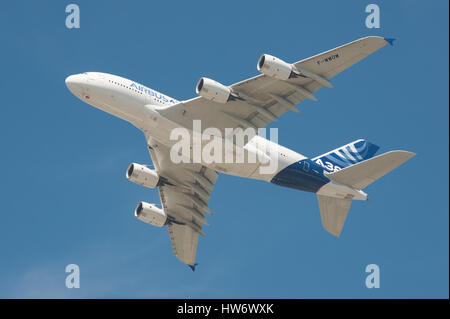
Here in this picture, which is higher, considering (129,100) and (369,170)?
(129,100)

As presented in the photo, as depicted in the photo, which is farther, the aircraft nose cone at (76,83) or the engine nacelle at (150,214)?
the engine nacelle at (150,214)

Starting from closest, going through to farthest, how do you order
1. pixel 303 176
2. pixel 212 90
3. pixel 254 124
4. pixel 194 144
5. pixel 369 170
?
pixel 212 90 → pixel 254 124 → pixel 194 144 → pixel 369 170 → pixel 303 176

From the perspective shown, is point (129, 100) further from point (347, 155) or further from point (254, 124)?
point (347, 155)

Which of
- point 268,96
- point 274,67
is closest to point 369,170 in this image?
point 268,96

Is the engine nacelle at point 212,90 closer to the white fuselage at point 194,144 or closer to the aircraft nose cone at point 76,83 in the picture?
the white fuselage at point 194,144

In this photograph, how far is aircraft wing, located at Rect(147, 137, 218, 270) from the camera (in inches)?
2436

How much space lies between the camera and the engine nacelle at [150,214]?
2506 inches

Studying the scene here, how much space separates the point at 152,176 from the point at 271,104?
1408 cm

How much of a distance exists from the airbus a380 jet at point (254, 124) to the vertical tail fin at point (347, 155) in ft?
0.28

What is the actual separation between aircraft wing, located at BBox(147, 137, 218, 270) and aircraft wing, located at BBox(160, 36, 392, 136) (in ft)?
24.2

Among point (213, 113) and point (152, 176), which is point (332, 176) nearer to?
point (213, 113)

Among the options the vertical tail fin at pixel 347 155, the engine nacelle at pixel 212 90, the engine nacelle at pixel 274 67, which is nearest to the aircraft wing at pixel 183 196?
the vertical tail fin at pixel 347 155

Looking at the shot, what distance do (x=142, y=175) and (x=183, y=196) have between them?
486cm

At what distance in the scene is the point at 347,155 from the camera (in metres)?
61.1
